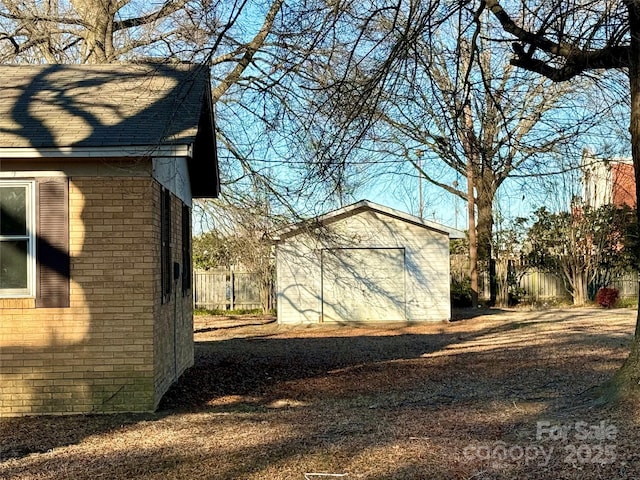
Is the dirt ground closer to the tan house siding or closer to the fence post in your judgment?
the tan house siding

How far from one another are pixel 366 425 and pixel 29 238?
4.61m

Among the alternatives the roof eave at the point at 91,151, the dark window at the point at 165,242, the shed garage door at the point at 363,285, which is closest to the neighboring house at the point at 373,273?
the shed garage door at the point at 363,285

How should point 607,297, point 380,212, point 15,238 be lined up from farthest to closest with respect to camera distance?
point 607,297 → point 380,212 → point 15,238

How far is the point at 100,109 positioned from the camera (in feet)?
30.9

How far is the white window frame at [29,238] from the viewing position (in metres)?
8.77

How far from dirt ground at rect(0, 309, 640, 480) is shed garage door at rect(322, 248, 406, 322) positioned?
8.27 m

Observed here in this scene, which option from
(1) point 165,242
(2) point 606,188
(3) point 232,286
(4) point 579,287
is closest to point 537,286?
(4) point 579,287

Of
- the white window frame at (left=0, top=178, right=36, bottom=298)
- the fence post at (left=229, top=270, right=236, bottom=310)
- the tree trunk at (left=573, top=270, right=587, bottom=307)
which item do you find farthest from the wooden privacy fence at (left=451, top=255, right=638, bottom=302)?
the white window frame at (left=0, top=178, right=36, bottom=298)

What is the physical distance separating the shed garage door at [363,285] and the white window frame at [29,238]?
1581 centimetres

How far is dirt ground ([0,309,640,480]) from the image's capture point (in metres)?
5.57

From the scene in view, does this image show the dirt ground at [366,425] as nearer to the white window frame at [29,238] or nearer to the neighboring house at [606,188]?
the white window frame at [29,238]

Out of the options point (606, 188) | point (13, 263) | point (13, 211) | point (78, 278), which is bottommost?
point (78, 278)

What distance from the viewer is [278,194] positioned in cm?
1664

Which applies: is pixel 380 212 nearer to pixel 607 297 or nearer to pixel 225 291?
pixel 225 291
